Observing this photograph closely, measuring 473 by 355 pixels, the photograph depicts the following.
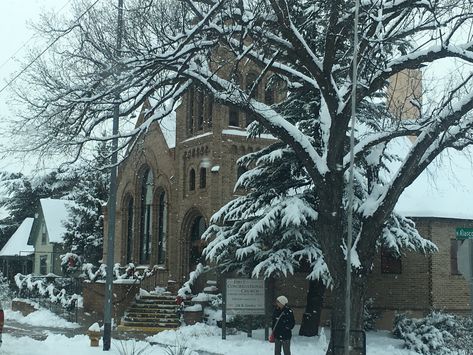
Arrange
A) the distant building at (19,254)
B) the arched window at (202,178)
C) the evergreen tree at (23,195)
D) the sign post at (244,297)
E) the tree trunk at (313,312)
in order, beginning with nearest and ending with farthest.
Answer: the sign post at (244,297)
the tree trunk at (313,312)
the arched window at (202,178)
the distant building at (19,254)
the evergreen tree at (23,195)

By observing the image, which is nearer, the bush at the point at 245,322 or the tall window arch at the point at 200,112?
the bush at the point at 245,322

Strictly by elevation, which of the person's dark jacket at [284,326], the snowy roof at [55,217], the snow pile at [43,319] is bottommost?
the snow pile at [43,319]

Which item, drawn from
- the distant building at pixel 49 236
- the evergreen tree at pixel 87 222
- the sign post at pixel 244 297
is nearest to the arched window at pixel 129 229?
the evergreen tree at pixel 87 222

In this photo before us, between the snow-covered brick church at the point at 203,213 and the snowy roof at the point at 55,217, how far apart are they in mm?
12726

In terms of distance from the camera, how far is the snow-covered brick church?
78.2 ft

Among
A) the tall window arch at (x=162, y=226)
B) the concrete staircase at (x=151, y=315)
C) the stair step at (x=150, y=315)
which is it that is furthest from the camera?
the tall window arch at (x=162, y=226)

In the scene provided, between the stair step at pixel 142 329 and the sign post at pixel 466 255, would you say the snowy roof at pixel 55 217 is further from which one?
the sign post at pixel 466 255

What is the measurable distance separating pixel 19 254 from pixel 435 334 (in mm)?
38828

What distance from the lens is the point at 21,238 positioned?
54.2m

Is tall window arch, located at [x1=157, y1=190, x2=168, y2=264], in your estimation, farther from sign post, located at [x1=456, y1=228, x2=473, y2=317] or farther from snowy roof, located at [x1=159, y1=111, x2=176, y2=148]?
sign post, located at [x1=456, y1=228, x2=473, y2=317]

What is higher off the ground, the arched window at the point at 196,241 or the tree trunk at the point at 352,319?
the arched window at the point at 196,241

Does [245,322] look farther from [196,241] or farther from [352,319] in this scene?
[352,319]

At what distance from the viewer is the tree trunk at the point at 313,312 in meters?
21.2

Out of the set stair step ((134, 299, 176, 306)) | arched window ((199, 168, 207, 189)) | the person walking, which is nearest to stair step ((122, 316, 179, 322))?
stair step ((134, 299, 176, 306))
